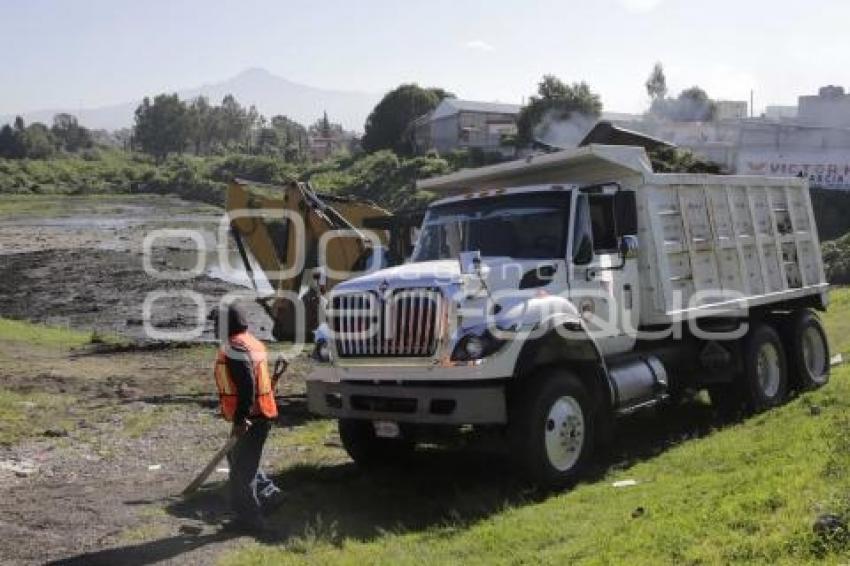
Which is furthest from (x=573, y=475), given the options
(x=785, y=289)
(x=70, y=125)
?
(x=70, y=125)

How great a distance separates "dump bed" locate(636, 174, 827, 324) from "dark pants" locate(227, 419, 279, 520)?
14.3 ft

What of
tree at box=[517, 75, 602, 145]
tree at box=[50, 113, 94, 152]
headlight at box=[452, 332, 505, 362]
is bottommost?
headlight at box=[452, 332, 505, 362]

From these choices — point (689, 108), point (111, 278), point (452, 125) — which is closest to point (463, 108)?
point (452, 125)

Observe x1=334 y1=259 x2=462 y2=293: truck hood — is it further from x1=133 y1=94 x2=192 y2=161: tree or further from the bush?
x1=133 y1=94 x2=192 y2=161: tree

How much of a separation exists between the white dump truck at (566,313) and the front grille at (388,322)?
0.04 feet

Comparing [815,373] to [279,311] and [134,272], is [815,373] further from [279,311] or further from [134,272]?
[134,272]

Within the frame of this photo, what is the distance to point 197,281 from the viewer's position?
3066 centimetres

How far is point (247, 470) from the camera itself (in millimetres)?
7332

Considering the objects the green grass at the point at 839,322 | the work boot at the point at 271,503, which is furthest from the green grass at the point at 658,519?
the green grass at the point at 839,322

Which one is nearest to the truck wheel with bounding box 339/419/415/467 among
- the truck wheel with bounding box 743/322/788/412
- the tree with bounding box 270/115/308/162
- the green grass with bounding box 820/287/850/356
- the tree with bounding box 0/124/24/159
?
the truck wheel with bounding box 743/322/788/412

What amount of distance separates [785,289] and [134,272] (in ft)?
85.1

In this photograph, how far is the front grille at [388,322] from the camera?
7715mm

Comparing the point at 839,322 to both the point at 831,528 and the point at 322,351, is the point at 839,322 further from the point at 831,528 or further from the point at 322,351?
the point at 831,528

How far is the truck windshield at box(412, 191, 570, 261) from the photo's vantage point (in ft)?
29.1
